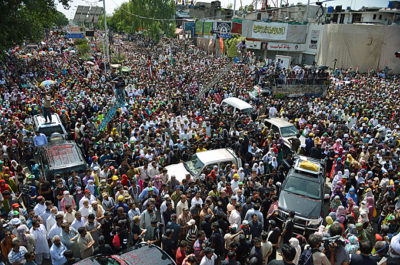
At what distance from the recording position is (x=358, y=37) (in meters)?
33.8

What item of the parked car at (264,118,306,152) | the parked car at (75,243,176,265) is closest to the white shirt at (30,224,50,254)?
the parked car at (75,243,176,265)

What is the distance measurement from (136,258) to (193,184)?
9.43 feet

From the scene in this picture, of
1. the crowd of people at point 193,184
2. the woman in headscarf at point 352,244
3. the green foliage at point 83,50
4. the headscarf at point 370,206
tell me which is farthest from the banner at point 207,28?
the woman in headscarf at point 352,244

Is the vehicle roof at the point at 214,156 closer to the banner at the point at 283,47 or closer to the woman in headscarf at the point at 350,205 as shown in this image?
the woman in headscarf at the point at 350,205

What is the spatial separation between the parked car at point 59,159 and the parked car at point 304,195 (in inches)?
227

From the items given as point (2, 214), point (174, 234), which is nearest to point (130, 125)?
point (2, 214)

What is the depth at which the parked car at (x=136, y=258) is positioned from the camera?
4700mm

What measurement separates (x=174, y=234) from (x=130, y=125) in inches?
290

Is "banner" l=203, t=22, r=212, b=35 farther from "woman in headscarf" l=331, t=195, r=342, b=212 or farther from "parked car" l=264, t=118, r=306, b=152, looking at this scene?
"woman in headscarf" l=331, t=195, r=342, b=212

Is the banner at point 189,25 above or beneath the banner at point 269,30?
above

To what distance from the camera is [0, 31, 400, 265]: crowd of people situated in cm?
545

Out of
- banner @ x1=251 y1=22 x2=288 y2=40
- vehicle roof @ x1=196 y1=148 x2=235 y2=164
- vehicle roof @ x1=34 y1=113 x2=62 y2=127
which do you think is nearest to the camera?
vehicle roof @ x1=196 y1=148 x2=235 y2=164

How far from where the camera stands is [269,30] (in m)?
36.3

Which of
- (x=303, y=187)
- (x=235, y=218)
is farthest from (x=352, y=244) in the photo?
(x=303, y=187)
